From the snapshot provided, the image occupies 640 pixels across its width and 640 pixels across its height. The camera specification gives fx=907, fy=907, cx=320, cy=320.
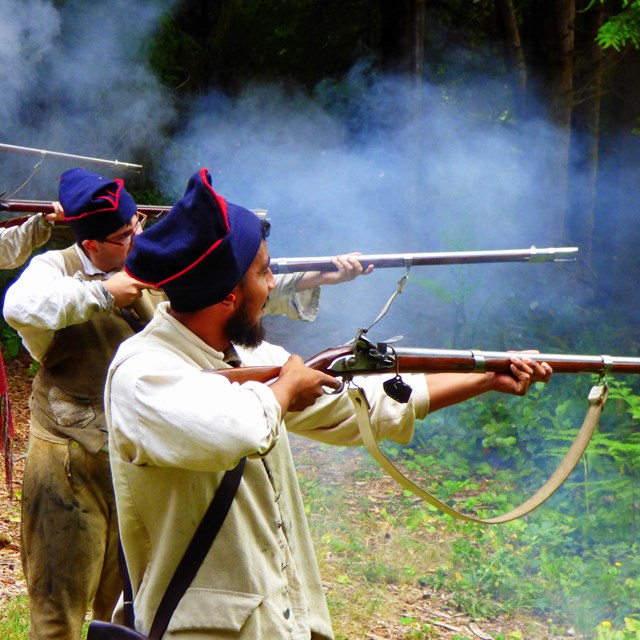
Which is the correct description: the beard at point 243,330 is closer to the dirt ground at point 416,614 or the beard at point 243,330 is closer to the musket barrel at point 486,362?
the musket barrel at point 486,362

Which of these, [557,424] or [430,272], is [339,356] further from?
[430,272]

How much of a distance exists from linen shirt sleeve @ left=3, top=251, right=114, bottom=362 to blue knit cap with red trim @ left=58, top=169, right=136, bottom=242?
258 mm

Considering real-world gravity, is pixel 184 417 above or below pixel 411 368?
above

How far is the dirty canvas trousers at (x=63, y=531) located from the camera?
13.1 feet

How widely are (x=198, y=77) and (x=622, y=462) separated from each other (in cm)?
730

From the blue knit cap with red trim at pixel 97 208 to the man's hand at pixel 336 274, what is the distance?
998 mm

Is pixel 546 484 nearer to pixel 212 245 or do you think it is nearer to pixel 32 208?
pixel 212 245

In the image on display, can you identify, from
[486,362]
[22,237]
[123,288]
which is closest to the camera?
[486,362]

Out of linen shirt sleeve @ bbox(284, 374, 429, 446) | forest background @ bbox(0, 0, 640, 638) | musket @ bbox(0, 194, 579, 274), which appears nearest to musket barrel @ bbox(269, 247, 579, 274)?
musket @ bbox(0, 194, 579, 274)

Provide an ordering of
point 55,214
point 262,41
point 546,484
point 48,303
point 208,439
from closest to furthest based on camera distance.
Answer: point 208,439
point 546,484
point 48,303
point 55,214
point 262,41

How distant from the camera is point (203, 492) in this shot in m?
2.40

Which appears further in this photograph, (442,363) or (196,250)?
(442,363)

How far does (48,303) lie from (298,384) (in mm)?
1718

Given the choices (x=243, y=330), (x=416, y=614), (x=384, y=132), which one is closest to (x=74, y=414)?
(x=243, y=330)
